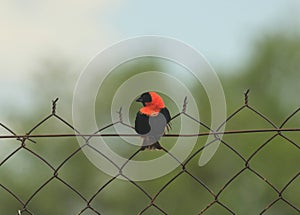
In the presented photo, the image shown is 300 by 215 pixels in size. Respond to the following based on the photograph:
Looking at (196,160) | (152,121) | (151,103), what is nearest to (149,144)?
(152,121)

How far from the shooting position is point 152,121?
2.46 metres

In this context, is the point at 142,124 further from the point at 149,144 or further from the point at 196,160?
the point at 196,160

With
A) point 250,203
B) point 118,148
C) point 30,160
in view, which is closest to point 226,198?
point 250,203

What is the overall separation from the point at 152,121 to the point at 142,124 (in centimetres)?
5

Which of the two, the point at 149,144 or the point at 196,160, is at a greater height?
A: the point at 196,160

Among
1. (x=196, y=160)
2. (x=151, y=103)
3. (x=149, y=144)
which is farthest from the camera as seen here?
(x=196, y=160)

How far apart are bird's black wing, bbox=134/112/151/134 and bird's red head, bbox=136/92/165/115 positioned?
0.02m

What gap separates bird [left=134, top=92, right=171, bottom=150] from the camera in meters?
2.40

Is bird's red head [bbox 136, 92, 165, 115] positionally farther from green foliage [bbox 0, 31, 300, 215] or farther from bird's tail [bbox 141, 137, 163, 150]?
green foliage [bbox 0, 31, 300, 215]

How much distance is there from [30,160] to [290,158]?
21.7 feet

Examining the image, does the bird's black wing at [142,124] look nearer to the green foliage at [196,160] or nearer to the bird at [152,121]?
the bird at [152,121]

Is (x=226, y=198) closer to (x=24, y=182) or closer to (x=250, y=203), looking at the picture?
(x=250, y=203)

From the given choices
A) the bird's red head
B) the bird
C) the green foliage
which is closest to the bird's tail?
the bird

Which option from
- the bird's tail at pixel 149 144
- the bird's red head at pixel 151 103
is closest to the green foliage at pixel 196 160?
the bird's red head at pixel 151 103
